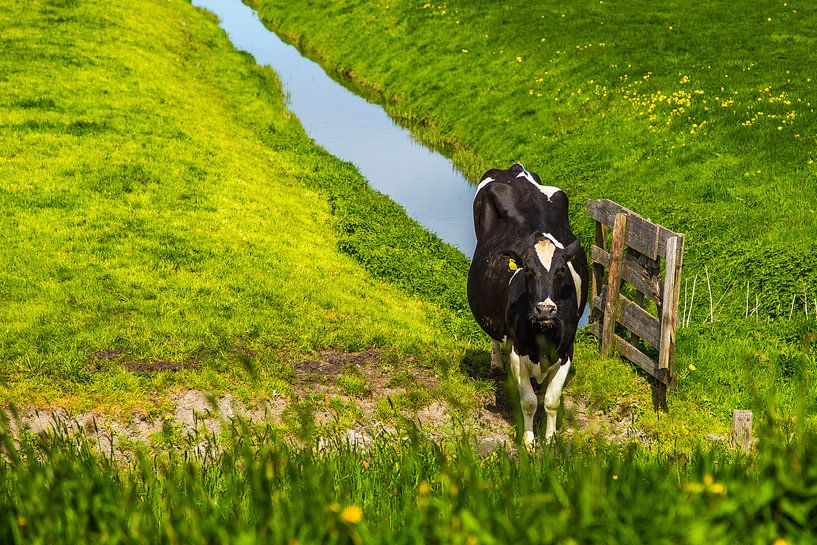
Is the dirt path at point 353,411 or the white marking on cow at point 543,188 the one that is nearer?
the dirt path at point 353,411

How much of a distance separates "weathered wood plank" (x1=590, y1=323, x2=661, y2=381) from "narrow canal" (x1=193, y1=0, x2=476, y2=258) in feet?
22.5

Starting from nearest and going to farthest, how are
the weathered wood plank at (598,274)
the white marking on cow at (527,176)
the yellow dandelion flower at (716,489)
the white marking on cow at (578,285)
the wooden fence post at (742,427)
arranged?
1. the yellow dandelion flower at (716,489)
2. the wooden fence post at (742,427)
3. the white marking on cow at (578,285)
4. the white marking on cow at (527,176)
5. the weathered wood plank at (598,274)

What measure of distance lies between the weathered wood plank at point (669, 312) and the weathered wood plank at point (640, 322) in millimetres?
145

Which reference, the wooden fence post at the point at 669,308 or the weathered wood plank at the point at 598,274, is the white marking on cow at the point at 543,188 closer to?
the weathered wood plank at the point at 598,274

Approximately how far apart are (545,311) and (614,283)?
407cm

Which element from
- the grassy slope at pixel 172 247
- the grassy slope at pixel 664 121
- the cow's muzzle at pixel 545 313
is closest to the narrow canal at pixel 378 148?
the grassy slope at pixel 664 121

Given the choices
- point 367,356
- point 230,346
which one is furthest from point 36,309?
point 367,356

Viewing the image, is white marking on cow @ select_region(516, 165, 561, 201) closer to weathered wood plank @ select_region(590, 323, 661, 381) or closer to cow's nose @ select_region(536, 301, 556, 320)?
weathered wood plank @ select_region(590, 323, 661, 381)

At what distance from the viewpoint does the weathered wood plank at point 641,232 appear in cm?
1193

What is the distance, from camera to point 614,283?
43.2ft

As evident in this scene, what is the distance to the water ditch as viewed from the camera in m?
23.6

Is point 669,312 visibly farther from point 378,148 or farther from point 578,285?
point 378,148

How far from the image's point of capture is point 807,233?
17.2 metres

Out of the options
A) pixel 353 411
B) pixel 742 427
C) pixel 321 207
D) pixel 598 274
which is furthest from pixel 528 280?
pixel 321 207
